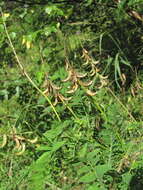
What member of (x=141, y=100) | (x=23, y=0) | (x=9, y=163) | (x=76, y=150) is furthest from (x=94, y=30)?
(x=76, y=150)

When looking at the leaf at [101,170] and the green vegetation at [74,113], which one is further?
the green vegetation at [74,113]

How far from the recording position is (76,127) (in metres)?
1.94

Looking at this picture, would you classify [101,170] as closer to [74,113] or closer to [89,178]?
[89,178]

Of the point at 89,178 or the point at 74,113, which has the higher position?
the point at 89,178

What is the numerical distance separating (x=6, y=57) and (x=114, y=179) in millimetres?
2222

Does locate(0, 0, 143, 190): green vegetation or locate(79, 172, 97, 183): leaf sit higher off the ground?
locate(79, 172, 97, 183): leaf

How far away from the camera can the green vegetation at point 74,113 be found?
147cm

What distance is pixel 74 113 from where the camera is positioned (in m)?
2.04

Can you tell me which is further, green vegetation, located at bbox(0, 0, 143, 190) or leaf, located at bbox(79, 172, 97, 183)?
green vegetation, located at bbox(0, 0, 143, 190)

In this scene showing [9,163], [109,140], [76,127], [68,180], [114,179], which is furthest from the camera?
[9,163]

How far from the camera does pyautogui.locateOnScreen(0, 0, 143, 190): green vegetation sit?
1.47 m

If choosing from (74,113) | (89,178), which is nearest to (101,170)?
(89,178)

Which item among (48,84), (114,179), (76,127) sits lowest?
(76,127)

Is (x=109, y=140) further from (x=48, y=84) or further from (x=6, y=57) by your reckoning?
(x=6, y=57)
